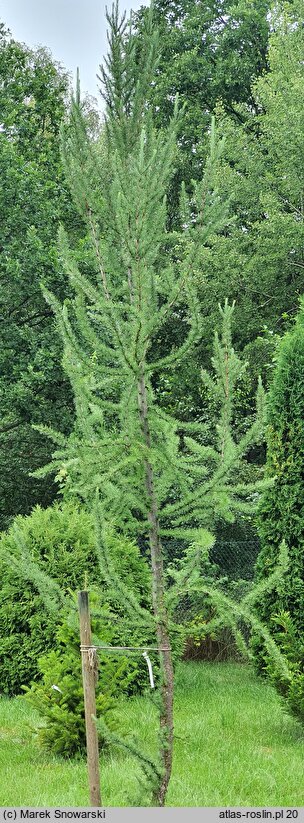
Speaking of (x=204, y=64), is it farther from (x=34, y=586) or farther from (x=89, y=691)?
(x=89, y=691)

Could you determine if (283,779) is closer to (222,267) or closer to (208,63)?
(222,267)

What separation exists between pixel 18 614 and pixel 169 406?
27.5ft

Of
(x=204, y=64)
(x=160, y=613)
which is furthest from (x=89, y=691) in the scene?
(x=204, y=64)

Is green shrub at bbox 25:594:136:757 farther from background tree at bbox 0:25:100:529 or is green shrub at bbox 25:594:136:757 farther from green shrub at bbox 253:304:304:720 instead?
background tree at bbox 0:25:100:529

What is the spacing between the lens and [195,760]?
17.9 feet

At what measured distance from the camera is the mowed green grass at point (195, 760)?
15.3 ft

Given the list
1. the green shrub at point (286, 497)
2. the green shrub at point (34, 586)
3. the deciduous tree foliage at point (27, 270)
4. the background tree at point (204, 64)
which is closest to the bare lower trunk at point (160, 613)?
the green shrub at point (286, 497)

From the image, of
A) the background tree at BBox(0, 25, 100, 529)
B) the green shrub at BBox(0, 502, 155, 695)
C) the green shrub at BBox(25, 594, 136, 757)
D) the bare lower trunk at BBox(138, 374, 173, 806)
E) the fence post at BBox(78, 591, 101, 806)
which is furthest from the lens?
the background tree at BBox(0, 25, 100, 529)

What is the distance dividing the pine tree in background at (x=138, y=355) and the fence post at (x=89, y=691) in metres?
0.20

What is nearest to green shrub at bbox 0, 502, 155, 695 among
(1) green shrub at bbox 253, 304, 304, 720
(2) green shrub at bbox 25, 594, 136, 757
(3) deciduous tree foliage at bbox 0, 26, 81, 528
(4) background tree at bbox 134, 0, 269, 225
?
(1) green shrub at bbox 253, 304, 304, 720

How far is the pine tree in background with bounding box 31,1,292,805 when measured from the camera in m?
3.35

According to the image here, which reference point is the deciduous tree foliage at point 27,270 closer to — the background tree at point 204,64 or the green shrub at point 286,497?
the background tree at point 204,64

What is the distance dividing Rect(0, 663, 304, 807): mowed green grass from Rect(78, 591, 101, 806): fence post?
0.17 meters

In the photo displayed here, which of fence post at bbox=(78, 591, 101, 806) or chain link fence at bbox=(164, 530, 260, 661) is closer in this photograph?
fence post at bbox=(78, 591, 101, 806)
